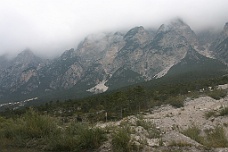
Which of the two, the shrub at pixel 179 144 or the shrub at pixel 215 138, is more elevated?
the shrub at pixel 179 144

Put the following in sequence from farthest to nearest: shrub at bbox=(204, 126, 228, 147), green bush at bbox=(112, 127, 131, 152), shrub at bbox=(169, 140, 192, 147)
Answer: shrub at bbox=(204, 126, 228, 147) < shrub at bbox=(169, 140, 192, 147) < green bush at bbox=(112, 127, 131, 152)

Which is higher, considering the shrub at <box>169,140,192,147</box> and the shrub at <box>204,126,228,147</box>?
the shrub at <box>169,140,192,147</box>

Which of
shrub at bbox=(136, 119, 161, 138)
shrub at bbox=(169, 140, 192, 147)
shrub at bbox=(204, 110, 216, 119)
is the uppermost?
shrub at bbox=(136, 119, 161, 138)

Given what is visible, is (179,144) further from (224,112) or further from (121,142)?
(224,112)

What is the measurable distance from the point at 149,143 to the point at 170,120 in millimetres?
17186

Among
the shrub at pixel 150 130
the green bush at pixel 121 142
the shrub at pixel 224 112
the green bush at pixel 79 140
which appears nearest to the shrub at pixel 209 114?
the shrub at pixel 224 112

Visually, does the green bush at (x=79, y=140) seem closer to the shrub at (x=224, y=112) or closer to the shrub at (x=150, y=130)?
the shrub at (x=150, y=130)

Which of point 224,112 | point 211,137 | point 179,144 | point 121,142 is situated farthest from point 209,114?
point 121,142

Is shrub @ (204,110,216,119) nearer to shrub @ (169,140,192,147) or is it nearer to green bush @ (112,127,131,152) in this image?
shrub @ (169,140,192,147)

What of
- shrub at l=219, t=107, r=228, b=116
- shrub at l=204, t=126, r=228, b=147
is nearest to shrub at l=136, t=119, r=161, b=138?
shrub at l=204, t=126, r=228, b=147

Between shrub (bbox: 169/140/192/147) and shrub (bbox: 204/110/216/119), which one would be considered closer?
shrub (bbox: 169/140/192/147)

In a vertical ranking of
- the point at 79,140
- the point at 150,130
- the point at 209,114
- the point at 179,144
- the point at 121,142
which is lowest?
the point at 209,114

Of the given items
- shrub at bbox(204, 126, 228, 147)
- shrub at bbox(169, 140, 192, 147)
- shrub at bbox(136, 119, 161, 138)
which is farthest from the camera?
shrub at bbox(136, 119, 161, 138)

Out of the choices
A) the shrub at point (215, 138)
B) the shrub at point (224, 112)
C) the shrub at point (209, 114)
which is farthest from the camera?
the shrub at point (209, 114)
